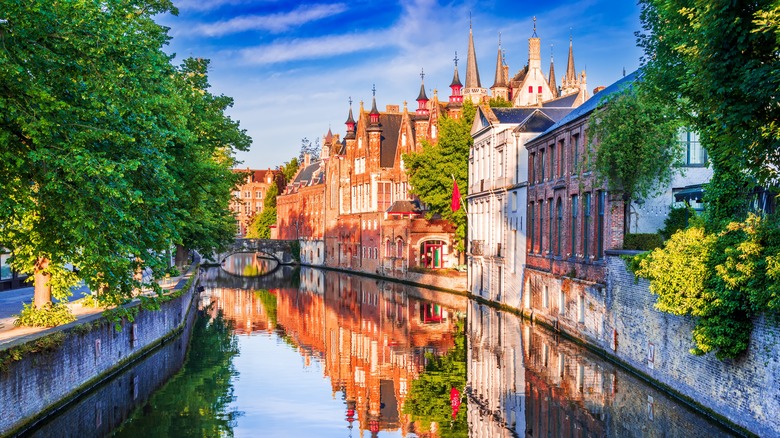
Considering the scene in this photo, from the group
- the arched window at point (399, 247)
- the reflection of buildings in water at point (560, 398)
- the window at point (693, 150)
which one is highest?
the window at point (693, 150)

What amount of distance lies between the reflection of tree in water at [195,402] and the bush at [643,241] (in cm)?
1430

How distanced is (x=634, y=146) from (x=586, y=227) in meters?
5.65

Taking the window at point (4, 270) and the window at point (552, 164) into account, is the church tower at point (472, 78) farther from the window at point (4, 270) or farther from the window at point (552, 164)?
the window at point (4, 270)

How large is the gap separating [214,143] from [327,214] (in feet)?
188

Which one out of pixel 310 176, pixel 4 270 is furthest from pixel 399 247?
pixel 310 176

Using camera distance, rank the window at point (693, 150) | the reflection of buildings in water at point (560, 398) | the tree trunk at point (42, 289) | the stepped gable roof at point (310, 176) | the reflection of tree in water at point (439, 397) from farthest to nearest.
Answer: the stepped gable roof at point (310, 176) < the window at point (693, 150) < the tree trunk at point (42, 289) < the reflection of tree in water at point (439, 397) < the reflection of buildings in water at point (560, 398)

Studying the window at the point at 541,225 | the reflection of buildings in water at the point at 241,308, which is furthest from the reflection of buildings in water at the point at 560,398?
the reflection of buildings in water at the point at 241,308

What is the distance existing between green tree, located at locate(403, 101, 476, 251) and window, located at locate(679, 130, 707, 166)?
85.2 ft

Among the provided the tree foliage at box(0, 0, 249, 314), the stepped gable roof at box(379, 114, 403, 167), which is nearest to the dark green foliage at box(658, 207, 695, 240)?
the tree foliage at box(0, 0, 249, 314)

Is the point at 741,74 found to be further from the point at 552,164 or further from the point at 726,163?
the point at 552,164

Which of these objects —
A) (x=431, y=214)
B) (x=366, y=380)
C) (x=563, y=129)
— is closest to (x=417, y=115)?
(x=431, y=214)

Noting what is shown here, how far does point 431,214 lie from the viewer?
60.8 metres

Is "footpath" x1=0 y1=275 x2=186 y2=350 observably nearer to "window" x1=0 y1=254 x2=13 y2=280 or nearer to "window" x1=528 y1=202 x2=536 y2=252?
"window" x1=0 y1=254 x2=13 y2=280

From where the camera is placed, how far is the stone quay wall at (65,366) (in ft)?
54.9
